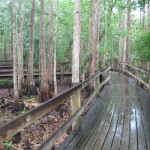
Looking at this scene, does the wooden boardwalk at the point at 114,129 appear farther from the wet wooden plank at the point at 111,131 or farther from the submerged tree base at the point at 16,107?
the submerged tree base at the point at 16,107

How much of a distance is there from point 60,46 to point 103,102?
21913 mm

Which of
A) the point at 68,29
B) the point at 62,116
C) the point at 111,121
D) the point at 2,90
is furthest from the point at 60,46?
the point at 111,121

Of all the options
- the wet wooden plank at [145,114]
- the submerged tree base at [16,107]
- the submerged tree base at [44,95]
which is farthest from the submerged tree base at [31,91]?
the wet wooden plank at [145,114]

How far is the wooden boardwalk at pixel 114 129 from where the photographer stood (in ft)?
16.4

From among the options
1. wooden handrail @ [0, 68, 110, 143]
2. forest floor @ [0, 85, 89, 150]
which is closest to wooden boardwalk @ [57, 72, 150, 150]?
wooden handrail @ [0, 68, 110, 143]

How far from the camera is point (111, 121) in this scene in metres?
6.88

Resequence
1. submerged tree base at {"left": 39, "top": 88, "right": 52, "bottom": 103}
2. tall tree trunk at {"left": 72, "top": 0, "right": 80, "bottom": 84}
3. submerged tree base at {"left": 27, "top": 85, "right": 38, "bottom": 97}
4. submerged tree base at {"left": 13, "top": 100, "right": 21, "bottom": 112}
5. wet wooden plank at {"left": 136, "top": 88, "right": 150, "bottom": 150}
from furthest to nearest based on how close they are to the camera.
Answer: submerged tree base at {"left": 27, "top": 85, "right": 38, "bottom": 97} < submerged tree base at {"left": 39, "top": 88, "right": 52, "bottom": 103} < submerged tree base at {"left": 13, "top": 100, "right": 21, "bottom": 112} < tall tree trunk at {"left": 72, "top": 0, "right": 80, "bottom": 84} < wet wooden plank at {"left": 136, "top": 88, "right": 150, "bottom": 150}

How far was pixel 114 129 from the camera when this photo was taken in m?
6.11

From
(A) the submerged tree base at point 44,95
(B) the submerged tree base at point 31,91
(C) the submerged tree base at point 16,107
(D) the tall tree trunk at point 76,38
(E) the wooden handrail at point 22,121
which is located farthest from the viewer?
(B) the submerged tree base at point 31,91

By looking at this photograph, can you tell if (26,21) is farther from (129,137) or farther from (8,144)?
(129,137)

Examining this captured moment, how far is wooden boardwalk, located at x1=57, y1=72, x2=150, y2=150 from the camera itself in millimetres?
4988

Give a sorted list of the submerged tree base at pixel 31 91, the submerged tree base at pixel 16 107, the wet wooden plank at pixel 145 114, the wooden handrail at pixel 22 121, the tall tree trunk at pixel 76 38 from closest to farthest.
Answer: the wooden handrail at pixel 22 121, the wet wooden plank at pixel 145 114, the tall tree trunk at pixel 76 38, the submerged tree base at pixel 16 107, the submerged tree base at pixel 31 91

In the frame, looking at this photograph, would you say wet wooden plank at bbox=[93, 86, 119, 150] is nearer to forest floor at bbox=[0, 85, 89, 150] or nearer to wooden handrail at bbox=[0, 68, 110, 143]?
wooden handrail at bbox=[0, 68, 110, 143]

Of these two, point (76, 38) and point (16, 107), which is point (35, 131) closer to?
point (76, 38)
